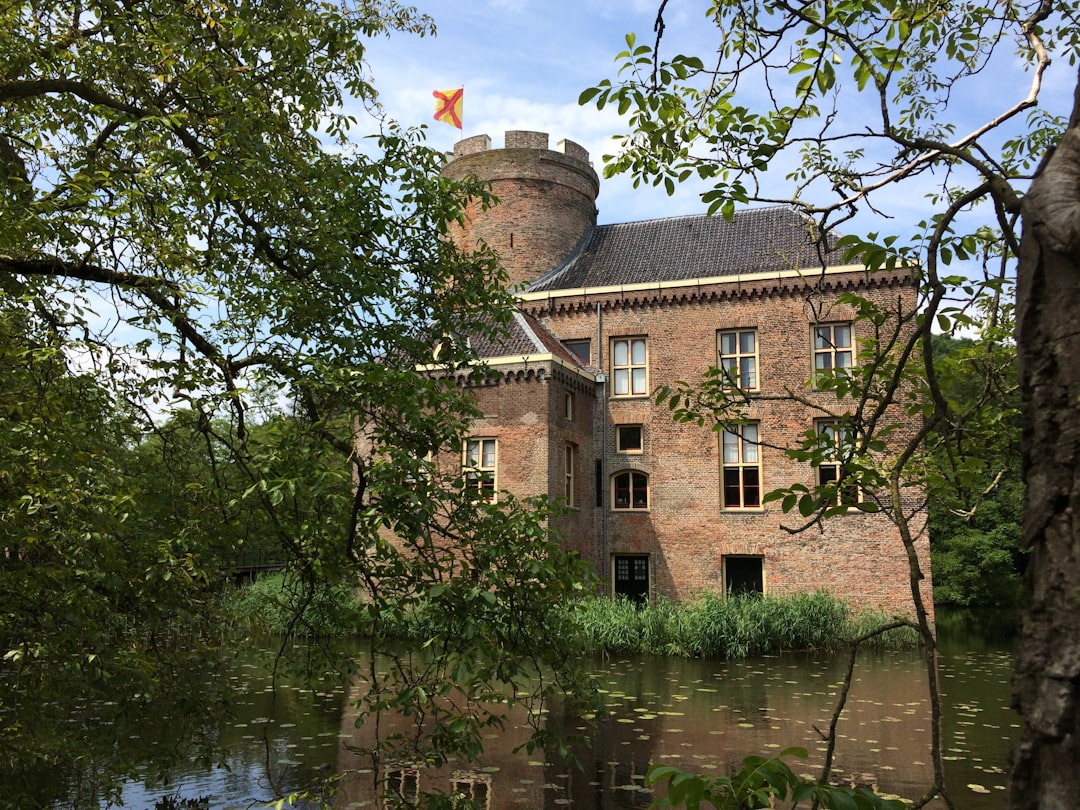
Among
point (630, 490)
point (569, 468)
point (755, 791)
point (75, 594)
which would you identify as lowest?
point (755, 791)

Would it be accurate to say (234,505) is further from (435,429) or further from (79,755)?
(79,755)

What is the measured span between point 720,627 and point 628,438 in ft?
26.2

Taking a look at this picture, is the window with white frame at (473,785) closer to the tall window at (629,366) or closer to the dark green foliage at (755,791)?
the dark green foliage at (755,791)

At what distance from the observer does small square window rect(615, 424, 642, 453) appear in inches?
981

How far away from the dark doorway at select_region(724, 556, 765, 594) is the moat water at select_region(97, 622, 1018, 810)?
715 cm

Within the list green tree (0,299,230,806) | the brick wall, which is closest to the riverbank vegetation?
the brick wall

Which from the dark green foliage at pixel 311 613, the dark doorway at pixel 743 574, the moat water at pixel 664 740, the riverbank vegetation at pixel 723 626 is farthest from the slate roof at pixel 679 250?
the dark green foliage at pixel 311 613

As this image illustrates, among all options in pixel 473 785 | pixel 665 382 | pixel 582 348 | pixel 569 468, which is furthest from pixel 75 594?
pixel 582 348

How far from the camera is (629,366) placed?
25297 millimetres

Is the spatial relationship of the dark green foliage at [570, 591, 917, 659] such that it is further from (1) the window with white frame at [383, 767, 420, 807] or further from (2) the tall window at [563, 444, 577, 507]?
(1) the window with white frame at [383, 767, 420, 807]

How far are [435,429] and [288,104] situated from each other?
3046 mm

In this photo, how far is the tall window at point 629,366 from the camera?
82.5 feet

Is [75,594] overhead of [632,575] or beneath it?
overhead

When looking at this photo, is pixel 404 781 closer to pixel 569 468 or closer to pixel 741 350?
pixel 569 468
